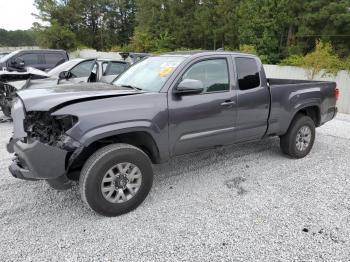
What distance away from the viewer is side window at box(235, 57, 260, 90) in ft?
14.7

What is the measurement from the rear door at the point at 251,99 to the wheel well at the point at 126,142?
139cm

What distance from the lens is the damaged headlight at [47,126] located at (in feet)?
→ 10.4

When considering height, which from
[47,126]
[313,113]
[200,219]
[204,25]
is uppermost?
[204,25]

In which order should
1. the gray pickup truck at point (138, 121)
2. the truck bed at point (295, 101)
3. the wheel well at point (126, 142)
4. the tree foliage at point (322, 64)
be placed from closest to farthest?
1. the gray pickup truck at point (138, 121)
2. the wheel well at point (126, 142)
3. the truck bed at point (295, 101)
4. the tree foliage at point (322, 64)

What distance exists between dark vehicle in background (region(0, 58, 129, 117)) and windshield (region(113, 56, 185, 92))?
108 cm

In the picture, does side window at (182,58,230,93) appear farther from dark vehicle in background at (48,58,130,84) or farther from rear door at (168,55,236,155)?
dark vehicle in background at (48,58,130,84)

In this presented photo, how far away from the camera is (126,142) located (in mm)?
3713

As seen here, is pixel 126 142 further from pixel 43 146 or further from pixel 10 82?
pixel 10 82

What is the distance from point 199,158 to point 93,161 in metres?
2.44

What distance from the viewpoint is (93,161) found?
10.6 feet

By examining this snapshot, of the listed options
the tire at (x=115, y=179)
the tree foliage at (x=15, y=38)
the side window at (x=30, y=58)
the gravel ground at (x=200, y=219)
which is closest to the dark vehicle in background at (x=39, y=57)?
the side window at (x=30, y=58)

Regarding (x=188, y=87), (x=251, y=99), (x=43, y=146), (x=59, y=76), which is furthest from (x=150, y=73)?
(x=59, y=76)

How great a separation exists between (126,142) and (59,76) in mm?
4878

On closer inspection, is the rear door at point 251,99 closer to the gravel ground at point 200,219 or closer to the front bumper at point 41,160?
the gravel ground at point 200,219
